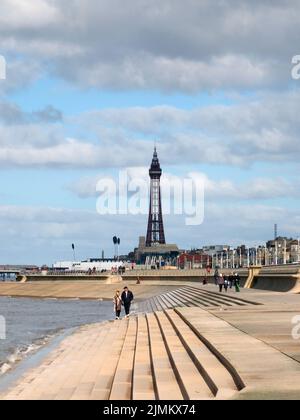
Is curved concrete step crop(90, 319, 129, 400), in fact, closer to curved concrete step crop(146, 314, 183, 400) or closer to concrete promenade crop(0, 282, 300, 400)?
concrete promenade crop(0, 282, 300, 400)

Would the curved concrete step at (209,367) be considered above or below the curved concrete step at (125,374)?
above

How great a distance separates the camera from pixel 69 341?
108 feet

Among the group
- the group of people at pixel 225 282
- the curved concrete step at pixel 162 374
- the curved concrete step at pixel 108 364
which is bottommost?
the curved concrete step at pixel 108 364

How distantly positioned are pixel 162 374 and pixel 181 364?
3.14 feet

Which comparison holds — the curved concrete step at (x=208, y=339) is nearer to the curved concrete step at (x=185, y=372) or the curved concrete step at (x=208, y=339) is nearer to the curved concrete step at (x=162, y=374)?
the curved concrete step at (x=185, y=372)

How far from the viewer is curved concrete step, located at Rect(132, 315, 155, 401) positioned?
15664 millimetres

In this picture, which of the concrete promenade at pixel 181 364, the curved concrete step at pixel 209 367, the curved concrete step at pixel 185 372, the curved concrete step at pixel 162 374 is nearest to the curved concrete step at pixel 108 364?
the concrete promenade at pixel 181 364

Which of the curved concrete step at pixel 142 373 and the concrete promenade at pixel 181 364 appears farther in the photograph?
the curved concrete step at pixel 142 373

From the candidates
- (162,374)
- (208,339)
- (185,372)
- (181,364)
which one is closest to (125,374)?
(181,364)

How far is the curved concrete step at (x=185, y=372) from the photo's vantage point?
14.4 m

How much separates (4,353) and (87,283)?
99.1 metres

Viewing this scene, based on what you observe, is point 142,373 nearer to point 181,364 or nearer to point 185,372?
point 181,364
